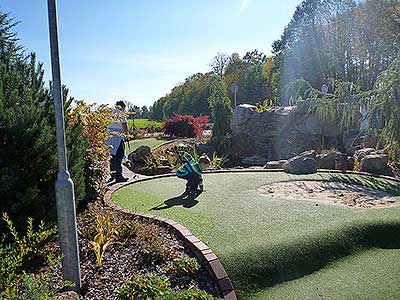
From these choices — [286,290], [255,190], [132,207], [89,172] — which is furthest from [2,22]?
[286,290]

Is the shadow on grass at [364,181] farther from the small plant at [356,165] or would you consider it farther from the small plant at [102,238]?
the small plant at [102,238]

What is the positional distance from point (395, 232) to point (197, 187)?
3044 millimetres

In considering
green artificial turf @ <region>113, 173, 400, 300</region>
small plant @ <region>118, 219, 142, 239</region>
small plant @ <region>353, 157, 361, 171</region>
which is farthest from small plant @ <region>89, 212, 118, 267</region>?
small plant @ <region>353, 157, 361, 171</region>

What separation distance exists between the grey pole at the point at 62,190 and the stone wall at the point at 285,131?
1024 centimetres

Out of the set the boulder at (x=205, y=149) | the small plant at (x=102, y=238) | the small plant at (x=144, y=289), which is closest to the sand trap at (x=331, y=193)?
the small plant at (x=102, y=238)

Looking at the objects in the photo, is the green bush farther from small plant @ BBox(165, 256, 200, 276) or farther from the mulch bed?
small plant @ BBox(165, 256, 200, 276)

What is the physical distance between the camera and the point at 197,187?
6066 millimetres

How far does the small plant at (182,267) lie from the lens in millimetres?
3217

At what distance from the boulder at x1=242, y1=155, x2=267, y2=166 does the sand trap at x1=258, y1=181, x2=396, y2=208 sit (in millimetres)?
5018

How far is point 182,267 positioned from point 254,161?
29.8 feet

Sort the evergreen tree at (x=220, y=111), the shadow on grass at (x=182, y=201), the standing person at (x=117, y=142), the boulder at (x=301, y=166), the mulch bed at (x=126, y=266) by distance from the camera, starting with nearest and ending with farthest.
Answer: the mulch bed at (x=126, y=266) → the shadow on grass at (x=182, y=201) → the standing person at (x=117, y=142) → the boulder at (x=301, y=166) → the evergreen tree at (x=220, y=111)

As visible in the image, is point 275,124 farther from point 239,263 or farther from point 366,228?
point 239,263

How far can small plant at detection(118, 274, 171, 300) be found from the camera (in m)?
2.43

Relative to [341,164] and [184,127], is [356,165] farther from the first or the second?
[184,127]
